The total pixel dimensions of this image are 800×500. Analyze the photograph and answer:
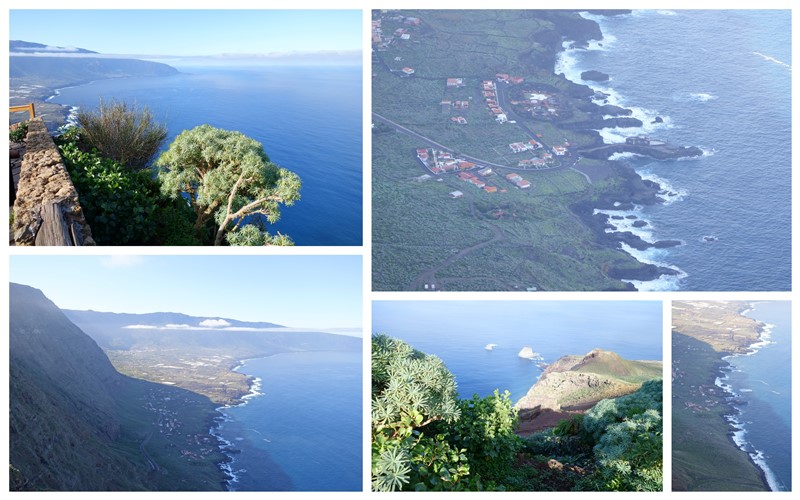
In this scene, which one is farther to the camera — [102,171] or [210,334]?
[102,171]

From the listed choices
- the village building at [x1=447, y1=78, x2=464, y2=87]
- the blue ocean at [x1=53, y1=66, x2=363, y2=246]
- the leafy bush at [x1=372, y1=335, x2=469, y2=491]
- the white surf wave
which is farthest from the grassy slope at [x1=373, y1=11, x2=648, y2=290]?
the leafy bush at [x1=372, y1=335, x2=469, y2=491]

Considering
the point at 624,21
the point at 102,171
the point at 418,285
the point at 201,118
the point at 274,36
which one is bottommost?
the point at 418,285

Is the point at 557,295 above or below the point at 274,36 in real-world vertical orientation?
below

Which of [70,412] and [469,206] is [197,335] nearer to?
[70,412]

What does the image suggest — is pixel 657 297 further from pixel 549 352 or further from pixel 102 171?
pixel 102 171

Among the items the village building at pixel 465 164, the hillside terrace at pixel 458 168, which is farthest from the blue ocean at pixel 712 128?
the village building at pixel 465 164

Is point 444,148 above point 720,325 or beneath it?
above

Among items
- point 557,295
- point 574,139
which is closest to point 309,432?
point 557,295

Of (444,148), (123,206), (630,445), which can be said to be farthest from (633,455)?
(444,148)
